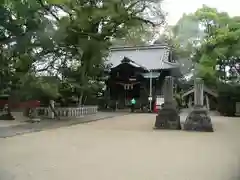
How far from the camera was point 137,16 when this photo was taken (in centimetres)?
1252

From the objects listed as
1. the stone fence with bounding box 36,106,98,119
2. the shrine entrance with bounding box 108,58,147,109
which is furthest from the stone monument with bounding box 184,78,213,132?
the shrine entrance with bounding box 108,58,147,109

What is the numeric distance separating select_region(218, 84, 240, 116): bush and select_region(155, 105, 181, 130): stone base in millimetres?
7205

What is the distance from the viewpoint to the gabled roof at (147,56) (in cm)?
1906

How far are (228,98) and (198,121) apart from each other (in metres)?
7.70

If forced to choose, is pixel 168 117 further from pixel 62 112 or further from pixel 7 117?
pixel 7 117

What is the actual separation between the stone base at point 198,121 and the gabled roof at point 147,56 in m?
9.83

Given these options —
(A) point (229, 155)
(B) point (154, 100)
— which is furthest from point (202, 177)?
(B) point (154, 100)

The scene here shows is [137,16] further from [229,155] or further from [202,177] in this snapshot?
[202,177]

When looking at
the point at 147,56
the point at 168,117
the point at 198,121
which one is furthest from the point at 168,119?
the point at 147,56

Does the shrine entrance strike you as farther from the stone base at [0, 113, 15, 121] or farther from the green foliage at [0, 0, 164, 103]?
the stone base at [0, 113, 15, 121]

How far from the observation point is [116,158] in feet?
14.8

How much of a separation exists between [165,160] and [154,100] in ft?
44.1

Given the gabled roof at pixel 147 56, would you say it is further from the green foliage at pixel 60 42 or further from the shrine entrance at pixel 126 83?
the green foliage at pixel 60 42

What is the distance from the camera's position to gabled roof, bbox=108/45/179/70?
19062 mm
